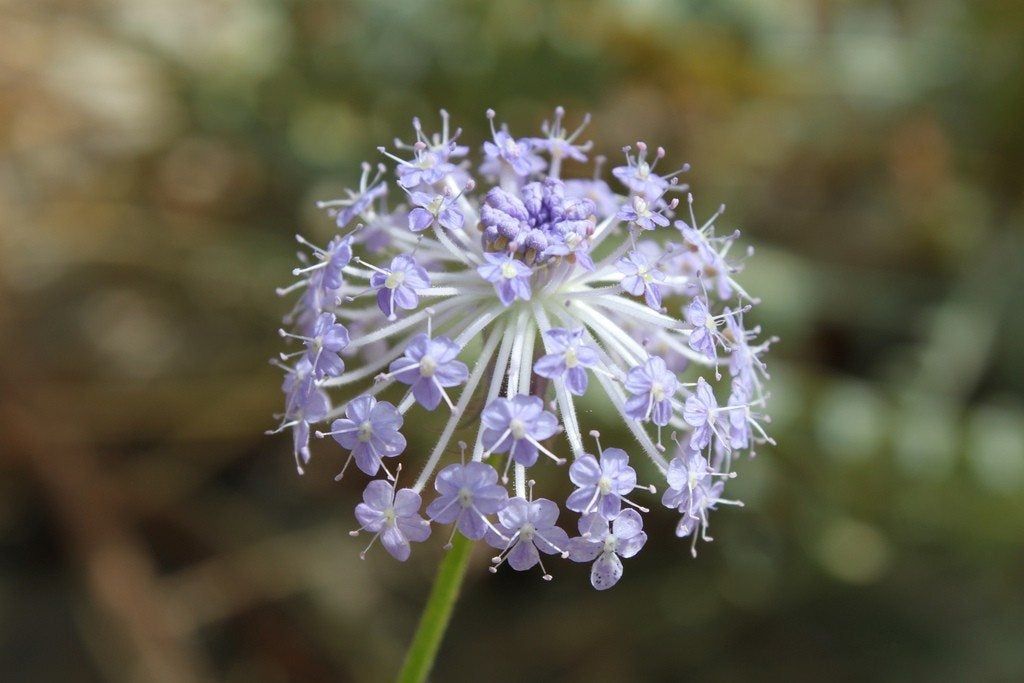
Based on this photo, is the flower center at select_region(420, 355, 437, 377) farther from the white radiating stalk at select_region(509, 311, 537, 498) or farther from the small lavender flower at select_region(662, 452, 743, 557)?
the small lavender flower at select_region(662, 452, 743, 557)

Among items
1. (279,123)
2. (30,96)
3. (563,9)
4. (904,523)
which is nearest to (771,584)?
(904,523)

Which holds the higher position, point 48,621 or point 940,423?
point 940,423

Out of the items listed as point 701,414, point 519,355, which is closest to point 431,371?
point 519,355

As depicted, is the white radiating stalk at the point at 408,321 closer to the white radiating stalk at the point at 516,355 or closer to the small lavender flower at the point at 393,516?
the white radiating stalk at the point at 516,355

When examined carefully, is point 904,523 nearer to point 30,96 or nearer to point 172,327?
point 172,327

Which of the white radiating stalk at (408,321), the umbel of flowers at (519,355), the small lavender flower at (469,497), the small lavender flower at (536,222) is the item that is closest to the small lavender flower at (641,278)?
the umbel of flowers at (519,355)

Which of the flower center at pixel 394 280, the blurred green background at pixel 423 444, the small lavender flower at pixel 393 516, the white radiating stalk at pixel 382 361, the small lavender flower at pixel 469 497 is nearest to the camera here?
the small lavender flower at pixel 469 497
